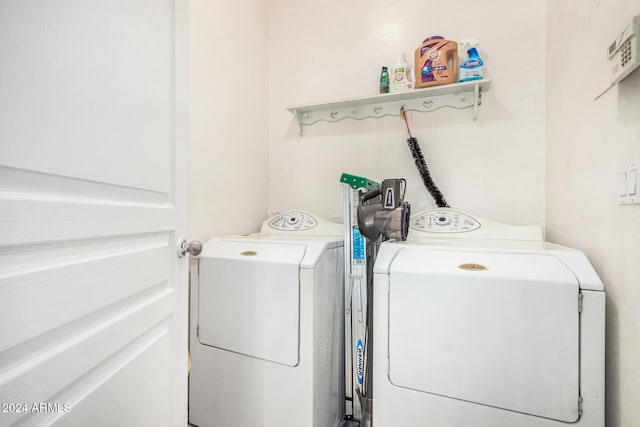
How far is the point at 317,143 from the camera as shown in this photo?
2219mm

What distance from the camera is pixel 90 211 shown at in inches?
24.1

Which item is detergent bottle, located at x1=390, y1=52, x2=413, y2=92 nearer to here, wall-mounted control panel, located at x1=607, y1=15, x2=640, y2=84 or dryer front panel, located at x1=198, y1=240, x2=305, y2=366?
wall-mounted control panel, located at x1=607, y1=15, x2=640, y2=84

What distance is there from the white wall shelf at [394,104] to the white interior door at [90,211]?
128 centimetres

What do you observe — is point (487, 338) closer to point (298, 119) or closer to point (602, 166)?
point (602, 166)

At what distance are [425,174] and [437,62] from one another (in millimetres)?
692

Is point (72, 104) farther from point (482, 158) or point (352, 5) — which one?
point (352, 5)

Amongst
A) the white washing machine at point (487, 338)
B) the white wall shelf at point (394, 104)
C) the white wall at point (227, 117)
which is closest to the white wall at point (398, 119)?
the white wall shelf at point (394, 104)

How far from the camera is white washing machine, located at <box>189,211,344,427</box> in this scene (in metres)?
1.27

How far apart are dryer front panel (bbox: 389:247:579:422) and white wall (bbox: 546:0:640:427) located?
129 millimetres

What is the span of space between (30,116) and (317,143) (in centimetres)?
184

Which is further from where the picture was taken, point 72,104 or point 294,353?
point 294,353

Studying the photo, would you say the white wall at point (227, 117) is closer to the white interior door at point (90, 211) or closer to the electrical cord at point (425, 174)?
the white interior door at point (90, 211)

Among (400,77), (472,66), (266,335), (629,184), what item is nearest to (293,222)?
(266,335)

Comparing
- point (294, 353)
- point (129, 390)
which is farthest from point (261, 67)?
point (129, 390)
